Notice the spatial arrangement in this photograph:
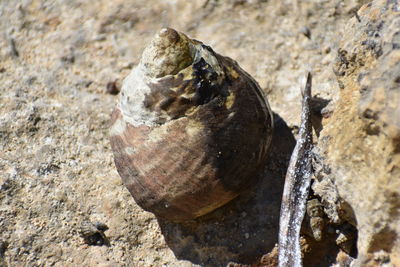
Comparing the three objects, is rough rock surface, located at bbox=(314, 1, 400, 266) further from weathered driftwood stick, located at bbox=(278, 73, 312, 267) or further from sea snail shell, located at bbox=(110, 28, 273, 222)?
sea snail shell, located at bbox=(110, 28, 273, 222)

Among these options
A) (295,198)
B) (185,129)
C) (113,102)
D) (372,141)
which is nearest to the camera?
(372,141)

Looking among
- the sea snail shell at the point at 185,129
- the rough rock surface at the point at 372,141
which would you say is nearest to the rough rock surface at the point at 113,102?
the rough rock surface at the point at 372,141

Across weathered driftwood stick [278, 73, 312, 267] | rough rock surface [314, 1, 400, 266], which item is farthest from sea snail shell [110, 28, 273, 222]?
rough rock surface [314, 1, 400, 266]

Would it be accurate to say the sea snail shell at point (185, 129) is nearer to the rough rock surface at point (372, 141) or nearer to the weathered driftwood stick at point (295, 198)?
the weathered driftwood stick at point (295, 198)

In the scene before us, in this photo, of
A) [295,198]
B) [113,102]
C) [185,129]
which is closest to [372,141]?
[295,198]

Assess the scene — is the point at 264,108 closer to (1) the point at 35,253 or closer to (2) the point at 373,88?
(2) the point at 373,88

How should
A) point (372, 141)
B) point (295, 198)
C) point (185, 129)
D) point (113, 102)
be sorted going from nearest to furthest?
point (372, 141) → point (185, 129) → point (295, 198) → point (113, 102)

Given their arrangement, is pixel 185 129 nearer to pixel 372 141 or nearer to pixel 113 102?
pixel 372 141

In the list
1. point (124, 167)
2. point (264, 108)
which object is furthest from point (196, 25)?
point (124, 167)
